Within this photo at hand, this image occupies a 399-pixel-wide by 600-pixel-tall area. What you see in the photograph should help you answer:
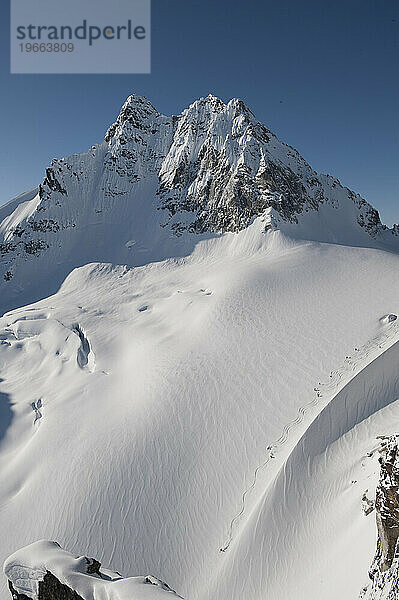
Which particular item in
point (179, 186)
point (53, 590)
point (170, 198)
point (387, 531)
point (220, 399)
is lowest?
point (53, 590)

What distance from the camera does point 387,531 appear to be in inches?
282

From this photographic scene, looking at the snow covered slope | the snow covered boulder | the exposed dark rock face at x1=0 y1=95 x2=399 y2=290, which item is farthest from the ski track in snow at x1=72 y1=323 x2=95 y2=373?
the exposed dark rock face at x1=0 y1=95 x2=399 y2=290

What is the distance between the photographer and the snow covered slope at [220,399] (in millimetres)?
12273

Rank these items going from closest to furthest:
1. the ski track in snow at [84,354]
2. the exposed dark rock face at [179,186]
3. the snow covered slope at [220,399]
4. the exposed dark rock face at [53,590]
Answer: the exposed dark rock face at [53,590] → the snow covered slope at [220,399] → the ski track in snow at [84,354] → the exposed dark rock face at [179,186]

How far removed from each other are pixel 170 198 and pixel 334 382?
4169 cm

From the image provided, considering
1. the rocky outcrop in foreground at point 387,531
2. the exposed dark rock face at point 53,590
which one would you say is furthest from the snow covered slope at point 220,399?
the exposed dark rock face at point 53,590

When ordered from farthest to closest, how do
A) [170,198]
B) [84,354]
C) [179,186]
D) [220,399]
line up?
1. [179,186]
2. [170,198]
3. [84,354]
4. [220,399]

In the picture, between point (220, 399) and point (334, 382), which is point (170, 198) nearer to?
point (220, 399)

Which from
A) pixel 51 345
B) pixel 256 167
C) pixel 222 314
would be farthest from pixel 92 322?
pixel 256 167

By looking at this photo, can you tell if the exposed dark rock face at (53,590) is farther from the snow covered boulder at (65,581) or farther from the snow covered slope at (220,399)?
the snow covered slope at (220,399)

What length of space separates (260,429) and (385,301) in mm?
13531

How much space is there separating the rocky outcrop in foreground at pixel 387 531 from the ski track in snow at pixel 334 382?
6222mm

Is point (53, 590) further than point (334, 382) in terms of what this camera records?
No

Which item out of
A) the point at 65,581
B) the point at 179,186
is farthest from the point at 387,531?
the point at 179,186
